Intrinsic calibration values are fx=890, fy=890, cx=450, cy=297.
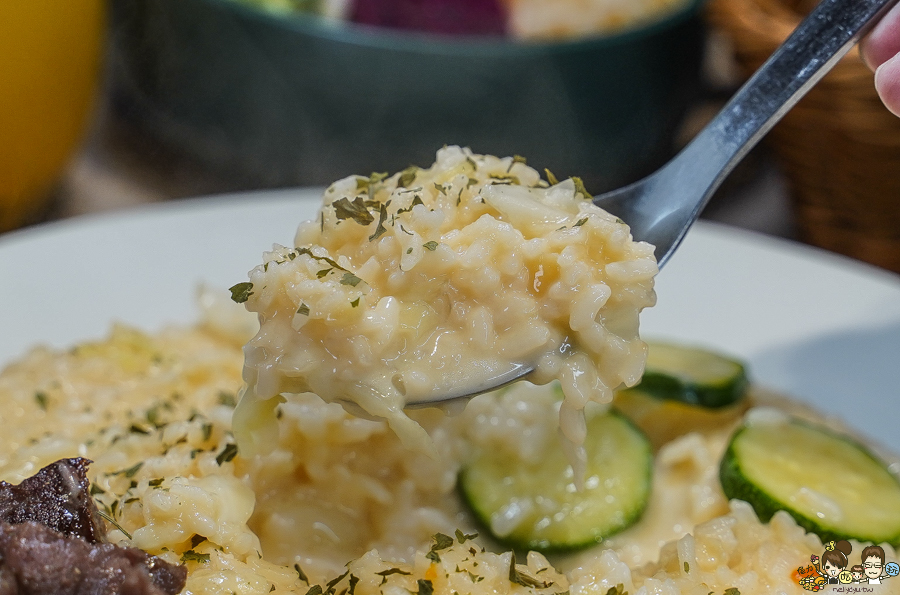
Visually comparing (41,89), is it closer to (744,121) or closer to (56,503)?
(56,503)

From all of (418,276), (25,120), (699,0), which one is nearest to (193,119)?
(25,120)

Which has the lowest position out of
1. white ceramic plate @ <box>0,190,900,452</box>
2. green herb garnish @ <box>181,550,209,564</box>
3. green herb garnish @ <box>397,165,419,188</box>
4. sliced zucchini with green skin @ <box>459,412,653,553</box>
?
white ceramic plate @ <box>0,190,900,452</box>

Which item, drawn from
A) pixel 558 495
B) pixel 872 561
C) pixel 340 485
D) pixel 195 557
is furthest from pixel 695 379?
pixel 195 557

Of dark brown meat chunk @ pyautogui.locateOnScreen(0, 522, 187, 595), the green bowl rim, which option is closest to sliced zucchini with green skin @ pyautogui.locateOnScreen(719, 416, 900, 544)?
dark brown meat chunk @ pyautogui.locateOnScreen(0, 522, 187, 595)

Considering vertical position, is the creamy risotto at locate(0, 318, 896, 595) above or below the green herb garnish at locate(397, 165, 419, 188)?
below

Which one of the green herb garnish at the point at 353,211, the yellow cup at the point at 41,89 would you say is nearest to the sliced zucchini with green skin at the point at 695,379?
the green herb garnish at the point at 353,211

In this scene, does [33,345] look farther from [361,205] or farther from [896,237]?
[896,237]

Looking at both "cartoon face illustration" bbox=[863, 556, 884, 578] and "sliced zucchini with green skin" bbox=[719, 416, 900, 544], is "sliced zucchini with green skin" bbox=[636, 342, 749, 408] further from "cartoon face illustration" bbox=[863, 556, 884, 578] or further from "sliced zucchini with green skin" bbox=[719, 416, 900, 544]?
"cartoon face illustration" bbox=[863, 556, 884, 578]

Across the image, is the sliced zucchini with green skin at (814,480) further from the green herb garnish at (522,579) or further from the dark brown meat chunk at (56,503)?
the dark brown meat chunk at (56,503)
